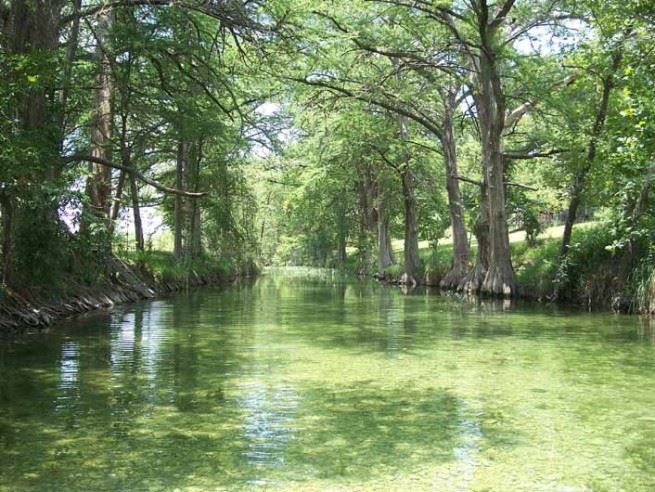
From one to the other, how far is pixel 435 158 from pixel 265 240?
49001mm

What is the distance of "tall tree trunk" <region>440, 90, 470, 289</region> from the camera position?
25562mm

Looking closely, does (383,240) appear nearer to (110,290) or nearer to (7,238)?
(110,290)

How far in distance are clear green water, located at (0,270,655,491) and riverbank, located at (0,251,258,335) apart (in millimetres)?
710

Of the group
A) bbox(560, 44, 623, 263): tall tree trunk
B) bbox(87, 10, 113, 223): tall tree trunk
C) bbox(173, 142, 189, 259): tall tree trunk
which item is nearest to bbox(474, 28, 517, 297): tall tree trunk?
bbox(560, 44, 623, 263): tall tree trunk

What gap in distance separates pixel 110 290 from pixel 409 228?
16781mm

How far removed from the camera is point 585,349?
954 centimetres

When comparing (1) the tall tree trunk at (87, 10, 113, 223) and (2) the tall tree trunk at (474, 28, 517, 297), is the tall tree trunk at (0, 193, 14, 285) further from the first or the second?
(2) the tall tree trunk at (474, 28, 517, 297)

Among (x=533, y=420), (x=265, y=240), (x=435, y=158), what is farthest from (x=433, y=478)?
(x=265, y=240)

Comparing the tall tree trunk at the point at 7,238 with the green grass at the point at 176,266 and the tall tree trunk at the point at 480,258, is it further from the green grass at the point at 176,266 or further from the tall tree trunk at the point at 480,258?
the tall tree trunk at the point at 480,258

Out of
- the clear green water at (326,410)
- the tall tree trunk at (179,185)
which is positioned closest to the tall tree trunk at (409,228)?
the tall tree trunk at (179,185)

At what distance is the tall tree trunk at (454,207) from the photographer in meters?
25.6

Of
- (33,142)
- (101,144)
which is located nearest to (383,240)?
(101,144)

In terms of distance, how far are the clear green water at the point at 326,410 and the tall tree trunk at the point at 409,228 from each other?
740 inches

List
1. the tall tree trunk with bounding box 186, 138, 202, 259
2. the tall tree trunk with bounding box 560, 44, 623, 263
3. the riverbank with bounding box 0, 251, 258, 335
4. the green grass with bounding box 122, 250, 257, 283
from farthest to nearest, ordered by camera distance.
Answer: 1. the tall tree trunk with bounding box 186, 138, 202, 259
2. the green grass with bounding box 122, 250, 257, 283
3. the tall tree trunk with bounding box 560, 44, 623, 263
4. the riverbank with bounding box 0, 251, 258, 335
